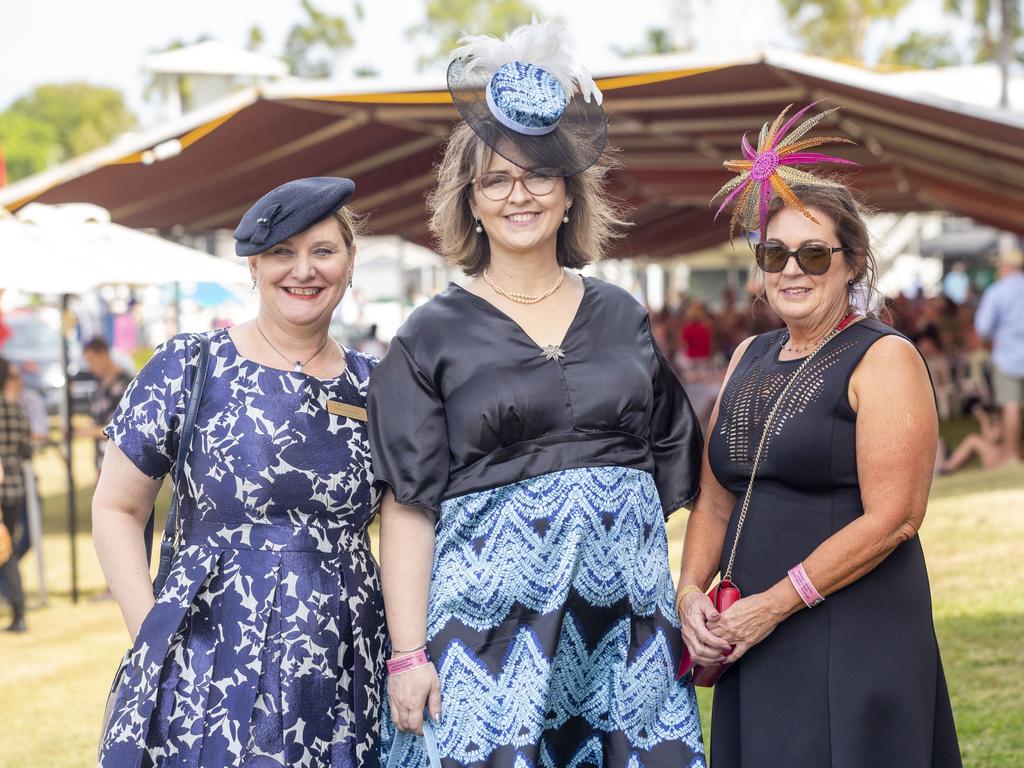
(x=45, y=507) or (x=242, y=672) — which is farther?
(x=45, y=507)

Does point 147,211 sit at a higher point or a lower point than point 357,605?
higher

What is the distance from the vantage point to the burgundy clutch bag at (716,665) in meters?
2.79

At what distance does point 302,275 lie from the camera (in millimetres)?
2779

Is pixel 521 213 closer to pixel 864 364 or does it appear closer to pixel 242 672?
pixel 864 364

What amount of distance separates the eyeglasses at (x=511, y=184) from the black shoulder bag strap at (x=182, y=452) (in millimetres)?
719

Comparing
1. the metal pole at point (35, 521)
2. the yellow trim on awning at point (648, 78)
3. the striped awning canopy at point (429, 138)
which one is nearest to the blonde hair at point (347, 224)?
the striped awning canopy at point (429, 138)

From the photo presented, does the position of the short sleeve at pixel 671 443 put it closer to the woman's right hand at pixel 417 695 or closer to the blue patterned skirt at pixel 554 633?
the blue patterned skirt at pixel 554 633

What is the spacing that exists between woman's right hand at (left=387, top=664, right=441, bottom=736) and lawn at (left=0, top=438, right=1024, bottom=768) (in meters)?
2.59

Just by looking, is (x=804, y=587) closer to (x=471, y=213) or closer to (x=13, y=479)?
(x=471, y=213)

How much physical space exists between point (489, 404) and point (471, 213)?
50 cm

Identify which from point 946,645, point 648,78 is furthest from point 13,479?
point 946,645

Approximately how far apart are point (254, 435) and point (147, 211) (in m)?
8.85

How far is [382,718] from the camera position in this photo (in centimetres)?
283

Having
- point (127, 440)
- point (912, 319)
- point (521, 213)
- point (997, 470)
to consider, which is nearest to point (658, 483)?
point (521, 213)
